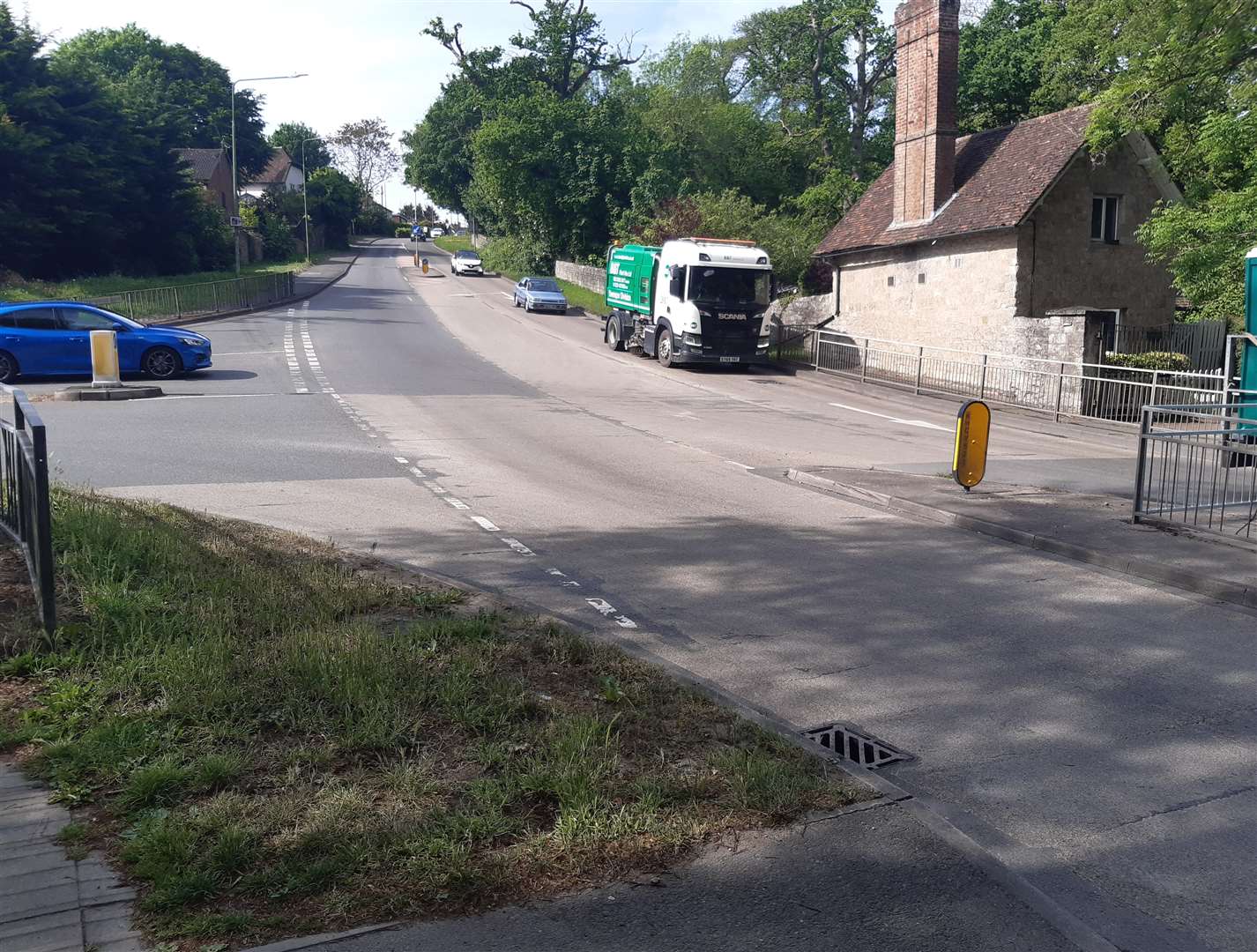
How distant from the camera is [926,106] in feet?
97.2

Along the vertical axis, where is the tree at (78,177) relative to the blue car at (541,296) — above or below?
above

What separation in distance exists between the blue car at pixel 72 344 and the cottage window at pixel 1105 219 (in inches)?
891

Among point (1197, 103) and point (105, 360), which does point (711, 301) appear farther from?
point (105, 360)

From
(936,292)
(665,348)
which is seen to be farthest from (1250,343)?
(665,348)

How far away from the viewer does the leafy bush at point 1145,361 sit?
80.5ft

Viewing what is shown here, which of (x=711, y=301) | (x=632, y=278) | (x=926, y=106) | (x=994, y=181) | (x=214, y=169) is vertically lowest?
(x=711, y=301)

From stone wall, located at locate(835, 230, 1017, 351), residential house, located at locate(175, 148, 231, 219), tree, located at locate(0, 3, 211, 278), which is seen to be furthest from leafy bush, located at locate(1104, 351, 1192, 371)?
residential house, located at locate(175, 148, 231, 219)

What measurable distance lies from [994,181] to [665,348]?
32.2ft

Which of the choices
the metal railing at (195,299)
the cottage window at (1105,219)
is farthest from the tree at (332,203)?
the cottage window at (1105,219)

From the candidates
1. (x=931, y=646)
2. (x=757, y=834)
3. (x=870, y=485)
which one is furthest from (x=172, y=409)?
(x=757, y=834)

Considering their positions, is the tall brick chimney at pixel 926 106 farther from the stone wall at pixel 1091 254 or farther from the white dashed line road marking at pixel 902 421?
the white dashed line road marking at pixel 902 421

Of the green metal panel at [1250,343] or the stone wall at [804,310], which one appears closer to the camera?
the green metal panel at [1250,343]

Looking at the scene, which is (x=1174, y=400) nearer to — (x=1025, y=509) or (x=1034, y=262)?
(x=1034, y=262)

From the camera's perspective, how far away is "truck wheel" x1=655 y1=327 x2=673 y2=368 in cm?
3038
